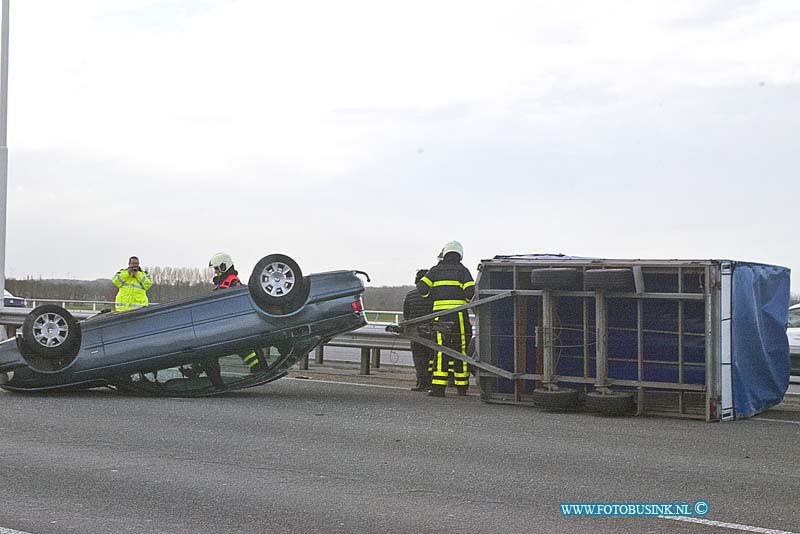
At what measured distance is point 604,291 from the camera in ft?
40.9

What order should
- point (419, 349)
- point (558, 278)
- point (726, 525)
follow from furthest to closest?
1. point (419, 349)
2. point (558, 278)
3. point (726, 525)

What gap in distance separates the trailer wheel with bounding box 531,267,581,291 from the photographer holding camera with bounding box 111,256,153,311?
7.03 m

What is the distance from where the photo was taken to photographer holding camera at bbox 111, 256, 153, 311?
56.1 ft

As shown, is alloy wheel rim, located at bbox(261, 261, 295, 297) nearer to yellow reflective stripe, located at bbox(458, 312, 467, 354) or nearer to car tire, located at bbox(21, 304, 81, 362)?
car tire, located at bbox(21, 304, 81, 362)

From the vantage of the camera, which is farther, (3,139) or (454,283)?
(3,139)

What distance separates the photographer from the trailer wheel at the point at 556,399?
12359 mm

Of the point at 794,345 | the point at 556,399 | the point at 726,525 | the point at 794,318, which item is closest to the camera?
the point at 726,525

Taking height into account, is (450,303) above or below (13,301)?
above

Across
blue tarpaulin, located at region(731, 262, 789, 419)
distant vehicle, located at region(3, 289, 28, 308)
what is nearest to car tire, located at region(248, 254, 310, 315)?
blue tarpaulin, located at region(731, 262, 789, 419)

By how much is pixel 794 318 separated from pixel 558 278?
18.2 feet

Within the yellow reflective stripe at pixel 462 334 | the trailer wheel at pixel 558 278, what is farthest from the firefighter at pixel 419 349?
the trailer wheel at pixel 558 278

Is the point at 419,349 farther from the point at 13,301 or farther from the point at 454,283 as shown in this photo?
the point at 13,301

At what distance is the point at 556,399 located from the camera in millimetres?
12352

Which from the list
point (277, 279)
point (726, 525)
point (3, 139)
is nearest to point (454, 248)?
point (277, 279)
